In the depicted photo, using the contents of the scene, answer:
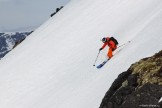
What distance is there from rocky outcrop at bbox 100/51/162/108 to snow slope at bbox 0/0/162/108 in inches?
184

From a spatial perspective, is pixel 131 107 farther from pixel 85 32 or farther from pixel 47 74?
pixel 85 32

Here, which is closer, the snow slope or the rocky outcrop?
the rocky outcrop

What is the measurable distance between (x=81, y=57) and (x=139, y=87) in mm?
22292

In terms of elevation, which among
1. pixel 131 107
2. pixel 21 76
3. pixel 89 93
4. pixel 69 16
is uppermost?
pixel 69 16

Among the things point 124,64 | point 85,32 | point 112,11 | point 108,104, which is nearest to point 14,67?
point 85,32

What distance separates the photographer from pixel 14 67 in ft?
158

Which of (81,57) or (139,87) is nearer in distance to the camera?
(139,87)

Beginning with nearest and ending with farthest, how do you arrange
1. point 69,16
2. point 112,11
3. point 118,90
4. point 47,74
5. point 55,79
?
point 118,90, point 55,79, point 47,74, point 112,11, point 69,16

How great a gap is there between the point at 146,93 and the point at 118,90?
1897 millimetres

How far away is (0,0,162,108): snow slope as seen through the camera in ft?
Result: 71.6

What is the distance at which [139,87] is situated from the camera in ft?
40.3

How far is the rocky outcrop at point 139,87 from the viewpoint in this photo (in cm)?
1141

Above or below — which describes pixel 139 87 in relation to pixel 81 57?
below

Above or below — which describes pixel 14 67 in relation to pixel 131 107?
above
